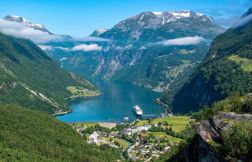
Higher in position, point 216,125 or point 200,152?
point 216,125

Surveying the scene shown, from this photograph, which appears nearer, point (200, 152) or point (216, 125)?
point (216, 125)

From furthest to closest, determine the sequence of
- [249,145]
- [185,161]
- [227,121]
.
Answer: [185,161]
[227,121]
[249,145]

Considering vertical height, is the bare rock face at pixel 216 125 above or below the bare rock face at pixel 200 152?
above

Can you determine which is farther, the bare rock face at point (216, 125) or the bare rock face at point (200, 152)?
the bare rock face at point (216, 125)

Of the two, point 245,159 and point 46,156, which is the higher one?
point 245,159

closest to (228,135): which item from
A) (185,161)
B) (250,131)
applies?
(250,131)

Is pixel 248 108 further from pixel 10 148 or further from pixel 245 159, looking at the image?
pixel 10 148

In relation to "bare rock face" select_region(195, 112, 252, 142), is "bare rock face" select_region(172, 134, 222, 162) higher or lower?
lower

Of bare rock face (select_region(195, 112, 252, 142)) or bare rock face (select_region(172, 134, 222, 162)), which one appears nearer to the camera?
bare rock face (select_region(172, 134, 222, 162))
